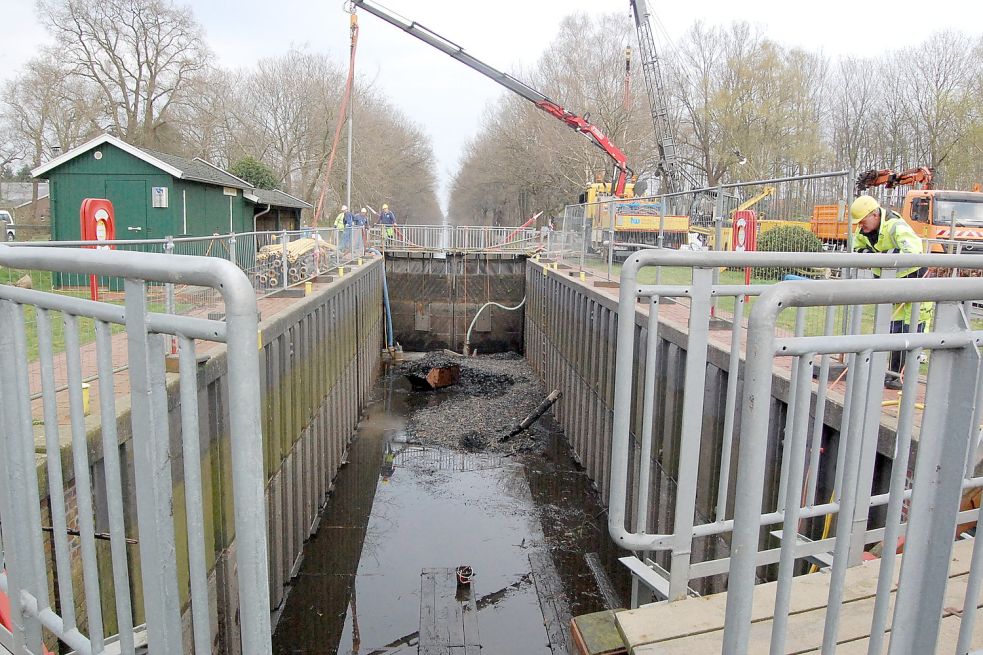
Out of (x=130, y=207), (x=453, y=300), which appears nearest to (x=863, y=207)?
(x=130, y=207)

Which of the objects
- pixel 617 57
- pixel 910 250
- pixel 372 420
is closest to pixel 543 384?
pixel 372 420

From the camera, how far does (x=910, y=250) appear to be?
629cm

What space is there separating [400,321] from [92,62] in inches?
884

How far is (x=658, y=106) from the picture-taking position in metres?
39.9

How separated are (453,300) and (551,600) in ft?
57.2

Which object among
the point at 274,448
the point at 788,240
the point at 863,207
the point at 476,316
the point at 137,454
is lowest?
the point at 476,316

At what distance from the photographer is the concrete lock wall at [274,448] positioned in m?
4.73

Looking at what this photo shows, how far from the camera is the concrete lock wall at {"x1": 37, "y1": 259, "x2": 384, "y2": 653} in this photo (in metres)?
4.73

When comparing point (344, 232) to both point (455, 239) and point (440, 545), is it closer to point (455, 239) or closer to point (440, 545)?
point (455, 239)

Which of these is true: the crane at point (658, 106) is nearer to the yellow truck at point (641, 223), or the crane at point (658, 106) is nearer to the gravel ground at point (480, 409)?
the gravel ground at point (480, 409)

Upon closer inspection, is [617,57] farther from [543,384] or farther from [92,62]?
[543,384]

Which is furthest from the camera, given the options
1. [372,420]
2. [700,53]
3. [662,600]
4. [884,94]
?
[700,53]

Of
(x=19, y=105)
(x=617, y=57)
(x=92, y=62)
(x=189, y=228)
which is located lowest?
(x=189, y=228)

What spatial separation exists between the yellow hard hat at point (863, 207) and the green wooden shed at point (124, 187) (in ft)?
49.7
